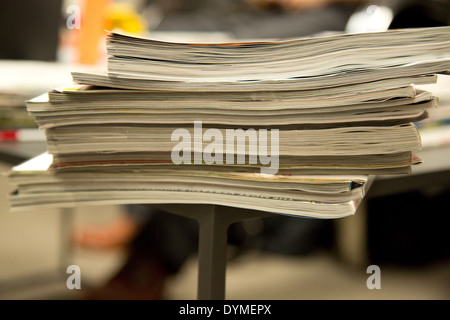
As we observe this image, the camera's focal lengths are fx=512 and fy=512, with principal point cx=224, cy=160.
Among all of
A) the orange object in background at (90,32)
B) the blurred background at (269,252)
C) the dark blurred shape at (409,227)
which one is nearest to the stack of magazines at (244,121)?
the blurred background at (269,252)

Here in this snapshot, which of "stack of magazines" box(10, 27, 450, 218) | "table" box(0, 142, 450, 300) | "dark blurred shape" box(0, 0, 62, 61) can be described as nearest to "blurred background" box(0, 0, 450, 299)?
"dark blurred shape" box(0, 0, 62, 61)

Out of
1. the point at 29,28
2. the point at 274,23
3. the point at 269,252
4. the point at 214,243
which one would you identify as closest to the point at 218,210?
the point at 214,243

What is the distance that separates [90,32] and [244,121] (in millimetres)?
953

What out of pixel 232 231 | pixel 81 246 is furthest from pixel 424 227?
pixel 81 246

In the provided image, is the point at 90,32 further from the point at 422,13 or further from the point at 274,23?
the point at 274,23

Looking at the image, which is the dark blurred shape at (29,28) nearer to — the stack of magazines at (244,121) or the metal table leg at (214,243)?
the stack of magazines at (244,121)

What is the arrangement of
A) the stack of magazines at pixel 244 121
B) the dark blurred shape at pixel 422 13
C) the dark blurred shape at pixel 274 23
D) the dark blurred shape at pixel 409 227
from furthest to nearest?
1. the dark blurred shape at pixel 274 23
2. the dark blurred shape at pixel 409 227
3. the dark blurred shape at pixel 422 13
4. the stack of magazines at pixel 244 121

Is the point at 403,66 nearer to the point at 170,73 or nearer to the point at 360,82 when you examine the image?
the point at 360,82

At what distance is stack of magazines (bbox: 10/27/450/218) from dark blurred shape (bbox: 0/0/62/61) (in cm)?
93

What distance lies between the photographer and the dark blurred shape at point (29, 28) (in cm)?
137

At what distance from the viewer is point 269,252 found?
200cm

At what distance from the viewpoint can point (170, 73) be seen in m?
0.55

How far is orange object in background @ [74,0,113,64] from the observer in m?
1.36

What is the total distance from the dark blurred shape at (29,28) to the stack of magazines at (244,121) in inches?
36.6
